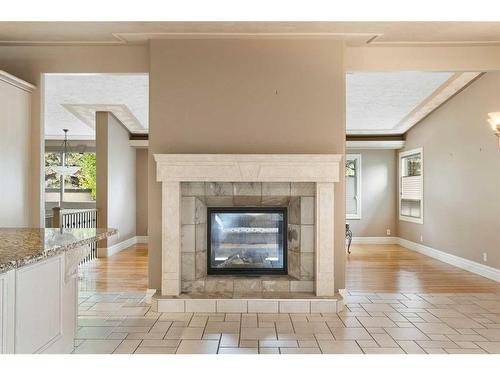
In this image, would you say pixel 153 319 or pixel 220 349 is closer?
pixel 220 349

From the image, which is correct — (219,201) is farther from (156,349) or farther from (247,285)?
(156,349)

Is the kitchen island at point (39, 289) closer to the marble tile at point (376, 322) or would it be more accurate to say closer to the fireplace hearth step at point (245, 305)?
the fireplace hearth step at point (245, 305)

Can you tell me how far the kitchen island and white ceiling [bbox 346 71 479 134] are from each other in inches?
168

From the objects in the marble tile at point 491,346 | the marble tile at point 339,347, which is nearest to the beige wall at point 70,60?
the marble tile at point 339,347

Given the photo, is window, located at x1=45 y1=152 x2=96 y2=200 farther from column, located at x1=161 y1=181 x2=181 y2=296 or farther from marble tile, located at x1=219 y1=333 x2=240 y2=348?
marble tile, located at x1=219 y1=333 x2=240 y2=348

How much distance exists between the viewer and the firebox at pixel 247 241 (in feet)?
15.7

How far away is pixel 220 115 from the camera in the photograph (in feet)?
15.4

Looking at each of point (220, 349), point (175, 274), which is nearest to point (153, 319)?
point (175, 274)

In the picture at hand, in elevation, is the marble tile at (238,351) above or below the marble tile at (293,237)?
below

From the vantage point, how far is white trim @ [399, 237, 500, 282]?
6.06 metres

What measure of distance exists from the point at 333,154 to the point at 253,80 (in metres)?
1.14

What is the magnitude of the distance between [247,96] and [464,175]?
404 centimetres

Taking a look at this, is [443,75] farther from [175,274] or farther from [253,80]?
[175,274]

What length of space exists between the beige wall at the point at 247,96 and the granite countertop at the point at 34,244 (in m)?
1.79
